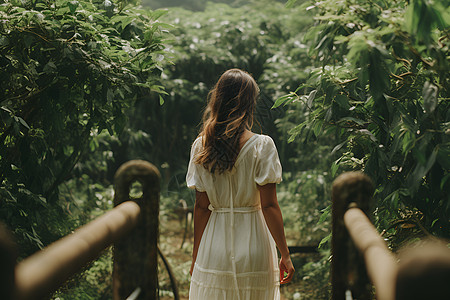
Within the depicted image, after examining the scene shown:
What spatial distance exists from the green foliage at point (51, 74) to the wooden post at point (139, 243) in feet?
4.32

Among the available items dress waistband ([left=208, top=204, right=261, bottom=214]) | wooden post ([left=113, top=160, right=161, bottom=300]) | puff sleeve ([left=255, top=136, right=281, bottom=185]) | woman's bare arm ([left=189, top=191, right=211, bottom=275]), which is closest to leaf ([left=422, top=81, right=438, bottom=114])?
puff sleeve ([left=255, top=136, right=281, bottom=185])

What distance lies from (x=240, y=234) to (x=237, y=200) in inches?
7.3

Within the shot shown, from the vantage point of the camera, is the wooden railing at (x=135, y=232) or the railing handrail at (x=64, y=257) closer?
the railing handrail at (x=64, y=257)

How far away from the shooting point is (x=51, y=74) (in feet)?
9.36

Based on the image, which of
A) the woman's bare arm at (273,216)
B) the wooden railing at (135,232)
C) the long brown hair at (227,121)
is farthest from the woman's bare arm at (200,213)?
the wooden railing at (135,232)

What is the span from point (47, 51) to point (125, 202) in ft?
6.09

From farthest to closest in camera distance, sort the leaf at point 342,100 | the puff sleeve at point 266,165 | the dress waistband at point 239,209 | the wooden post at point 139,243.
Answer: the dress waistband at point 239,209
the puff sleeve at point 266,165
the leaf at point 342,100
the wooden post at point 139,243

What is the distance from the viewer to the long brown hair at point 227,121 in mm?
2498

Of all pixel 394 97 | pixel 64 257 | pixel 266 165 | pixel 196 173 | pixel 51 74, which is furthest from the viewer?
pixel 51 74

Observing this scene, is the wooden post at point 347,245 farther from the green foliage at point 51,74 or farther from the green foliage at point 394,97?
the green foliage at point 51,74

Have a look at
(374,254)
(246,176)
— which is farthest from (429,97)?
(246,176)

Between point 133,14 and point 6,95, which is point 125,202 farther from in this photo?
point 133,14

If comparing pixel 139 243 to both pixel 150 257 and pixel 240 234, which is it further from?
pixel 240 234

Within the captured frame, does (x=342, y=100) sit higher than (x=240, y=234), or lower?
higher
